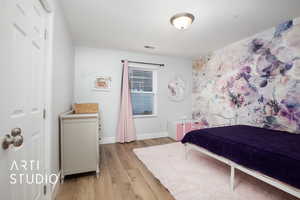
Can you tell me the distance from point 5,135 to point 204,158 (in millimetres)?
2731

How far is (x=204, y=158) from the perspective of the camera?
2.53 m

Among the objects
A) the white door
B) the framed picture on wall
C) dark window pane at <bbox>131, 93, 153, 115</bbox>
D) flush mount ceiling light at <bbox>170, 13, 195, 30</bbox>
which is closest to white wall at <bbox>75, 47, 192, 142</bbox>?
the framed picture on wall

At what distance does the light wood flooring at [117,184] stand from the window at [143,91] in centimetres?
162

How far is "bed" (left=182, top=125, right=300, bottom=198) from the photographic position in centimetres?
124

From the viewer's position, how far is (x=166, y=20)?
2.16m

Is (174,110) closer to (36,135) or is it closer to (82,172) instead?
(82,172)

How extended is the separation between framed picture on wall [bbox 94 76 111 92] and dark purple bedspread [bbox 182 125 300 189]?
2.52 m

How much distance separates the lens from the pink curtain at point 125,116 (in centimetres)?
342

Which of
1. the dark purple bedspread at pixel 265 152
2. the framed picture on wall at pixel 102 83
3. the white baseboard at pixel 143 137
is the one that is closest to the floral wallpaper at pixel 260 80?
the dark purple bedspread at pixel 265 152

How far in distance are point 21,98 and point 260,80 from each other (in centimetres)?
351

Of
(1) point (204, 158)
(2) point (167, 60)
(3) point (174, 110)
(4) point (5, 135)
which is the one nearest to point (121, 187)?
(4) point (5, 135)

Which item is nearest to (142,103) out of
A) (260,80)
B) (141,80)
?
(141,80)

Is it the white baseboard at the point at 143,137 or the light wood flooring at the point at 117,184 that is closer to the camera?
the light wood flooring at the point at 117,184

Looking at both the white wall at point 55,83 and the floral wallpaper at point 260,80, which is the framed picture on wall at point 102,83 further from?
the floral wallpaper at point 260,80
